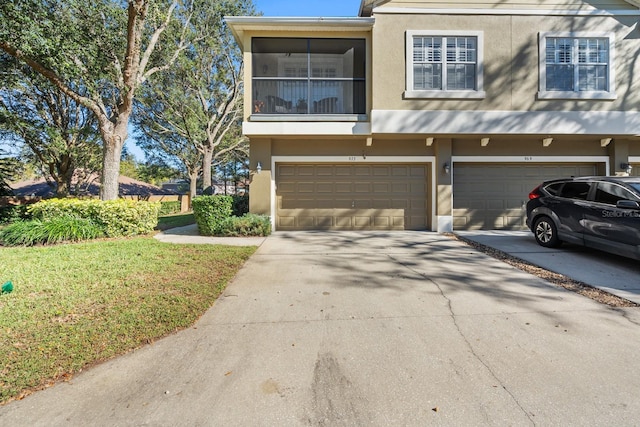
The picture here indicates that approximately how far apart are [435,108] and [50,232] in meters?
10.9

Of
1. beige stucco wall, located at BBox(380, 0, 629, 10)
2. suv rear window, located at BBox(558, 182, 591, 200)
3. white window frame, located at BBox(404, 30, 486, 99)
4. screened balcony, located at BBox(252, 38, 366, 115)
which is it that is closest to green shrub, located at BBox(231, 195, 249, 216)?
screened balcony, located at BBox(252, 38, 366, 115)

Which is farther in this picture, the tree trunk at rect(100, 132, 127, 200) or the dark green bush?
the dark green bush

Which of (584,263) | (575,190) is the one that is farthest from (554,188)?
(584,263)

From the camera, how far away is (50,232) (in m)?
8.12

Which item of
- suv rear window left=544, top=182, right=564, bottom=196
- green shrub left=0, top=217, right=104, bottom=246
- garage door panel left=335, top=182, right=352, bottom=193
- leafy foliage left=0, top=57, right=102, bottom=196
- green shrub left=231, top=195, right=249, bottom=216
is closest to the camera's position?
suv rear window left=544, top=182, right=564, bottom=196

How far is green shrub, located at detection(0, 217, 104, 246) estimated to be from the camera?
798cm

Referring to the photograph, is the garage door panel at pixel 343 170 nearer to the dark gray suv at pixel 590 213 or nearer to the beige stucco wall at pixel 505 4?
the beige stucco wall at pixel 505 4

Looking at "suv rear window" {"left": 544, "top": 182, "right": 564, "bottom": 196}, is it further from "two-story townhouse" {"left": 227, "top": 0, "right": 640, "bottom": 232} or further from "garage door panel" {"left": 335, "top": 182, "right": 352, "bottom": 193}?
"garage door panel" {"left": 335, "top": 182, "right": 352, "bottom": 193}

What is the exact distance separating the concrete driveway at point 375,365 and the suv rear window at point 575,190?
114 inches

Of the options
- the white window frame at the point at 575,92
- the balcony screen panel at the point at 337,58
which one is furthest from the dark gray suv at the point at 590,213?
the balcony screen panel at the point at 337,58

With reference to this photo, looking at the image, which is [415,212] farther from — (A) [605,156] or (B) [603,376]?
(B) [603,376]

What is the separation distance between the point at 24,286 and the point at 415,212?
31.5ft

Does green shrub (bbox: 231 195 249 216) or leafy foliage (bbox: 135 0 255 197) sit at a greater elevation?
leafy foliage (bbox: 135 0 255 197)

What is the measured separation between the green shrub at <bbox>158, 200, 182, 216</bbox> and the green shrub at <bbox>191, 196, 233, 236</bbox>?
1225 centimetres
